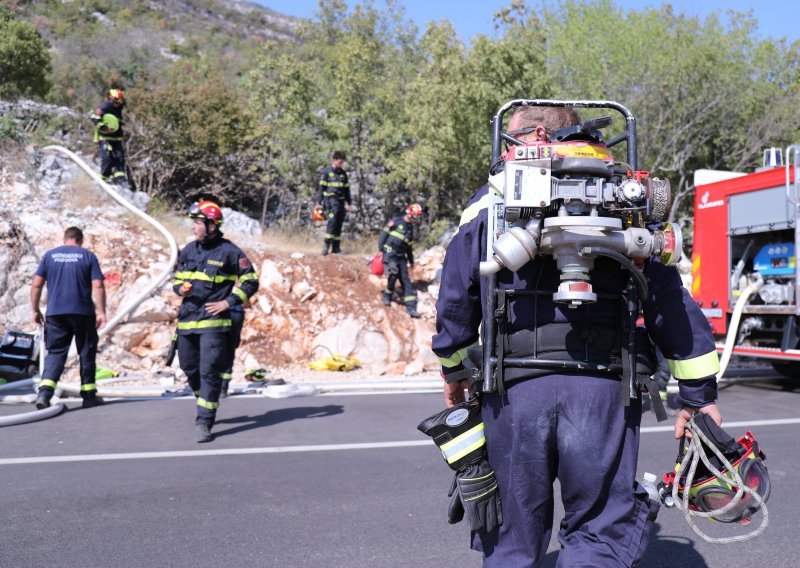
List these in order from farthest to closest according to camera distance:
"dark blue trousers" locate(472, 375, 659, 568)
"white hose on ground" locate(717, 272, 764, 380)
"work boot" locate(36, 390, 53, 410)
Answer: "white hose on ground" locate(717, 272, 764, 380) < "work boot" locate(36, 390, 53, 410) < "dark blue trousers" locate(472, 375, 659, 568)

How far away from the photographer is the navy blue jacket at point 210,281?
681 centimetres

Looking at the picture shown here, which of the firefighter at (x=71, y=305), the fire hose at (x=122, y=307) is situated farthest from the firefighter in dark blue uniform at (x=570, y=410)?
the firefighter at (x=71, y=305)

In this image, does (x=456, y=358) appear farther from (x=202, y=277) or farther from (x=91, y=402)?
(x=91, y=402)

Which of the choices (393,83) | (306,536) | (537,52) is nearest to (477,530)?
(306,536)

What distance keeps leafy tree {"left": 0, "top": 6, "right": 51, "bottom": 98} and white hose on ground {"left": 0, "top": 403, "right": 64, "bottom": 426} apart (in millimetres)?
→ 15653

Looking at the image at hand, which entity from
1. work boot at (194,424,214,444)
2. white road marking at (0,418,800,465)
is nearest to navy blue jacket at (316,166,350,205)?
work boot at (194,424,214,444)

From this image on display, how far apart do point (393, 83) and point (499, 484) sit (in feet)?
54.9

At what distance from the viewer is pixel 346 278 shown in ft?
44.4

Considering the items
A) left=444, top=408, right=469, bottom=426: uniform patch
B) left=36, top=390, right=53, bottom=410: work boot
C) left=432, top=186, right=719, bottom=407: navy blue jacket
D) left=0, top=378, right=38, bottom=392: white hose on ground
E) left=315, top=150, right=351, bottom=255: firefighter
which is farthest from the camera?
left=315, top=150, right=351, bottom=255: firefighter

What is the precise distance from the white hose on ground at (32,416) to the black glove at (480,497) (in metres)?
5.63

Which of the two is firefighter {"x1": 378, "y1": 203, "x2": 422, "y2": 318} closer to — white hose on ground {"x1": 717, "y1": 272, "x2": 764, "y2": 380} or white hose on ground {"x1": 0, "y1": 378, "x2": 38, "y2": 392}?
white hose on ground {"x1": 717, "y1": 272, "x2": 764, "y2": 380}

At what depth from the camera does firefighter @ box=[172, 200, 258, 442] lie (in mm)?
6711

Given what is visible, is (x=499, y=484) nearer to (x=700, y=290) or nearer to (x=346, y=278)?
(x=700, y=290)

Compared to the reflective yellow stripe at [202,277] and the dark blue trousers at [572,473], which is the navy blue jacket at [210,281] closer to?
the reflective yellow stripe at [202,277]
